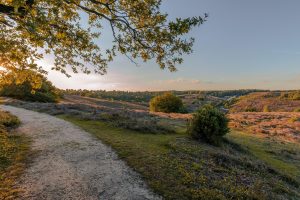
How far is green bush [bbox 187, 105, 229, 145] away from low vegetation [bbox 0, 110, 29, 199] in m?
9.57

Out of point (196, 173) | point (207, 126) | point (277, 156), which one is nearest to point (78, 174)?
point (196, 173)

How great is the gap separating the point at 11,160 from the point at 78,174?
3.35m

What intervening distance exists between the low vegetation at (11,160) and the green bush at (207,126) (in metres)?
9.57

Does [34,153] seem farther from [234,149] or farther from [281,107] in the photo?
[281,107]

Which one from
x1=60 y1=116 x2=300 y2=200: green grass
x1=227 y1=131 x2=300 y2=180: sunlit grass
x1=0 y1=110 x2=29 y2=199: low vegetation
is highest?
x1=0 y1=110 x2=29 y2=199: low vegetation

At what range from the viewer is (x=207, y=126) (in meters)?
15.6

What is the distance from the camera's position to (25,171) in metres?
8.53

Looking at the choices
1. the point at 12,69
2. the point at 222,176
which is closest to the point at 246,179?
the point at 222,176

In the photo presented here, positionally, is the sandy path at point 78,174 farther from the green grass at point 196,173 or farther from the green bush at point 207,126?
the green bush at point 207,126

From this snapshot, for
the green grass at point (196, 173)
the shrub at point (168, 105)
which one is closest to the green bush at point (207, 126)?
the green grass at point (196, 173)

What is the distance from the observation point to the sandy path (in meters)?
6.88

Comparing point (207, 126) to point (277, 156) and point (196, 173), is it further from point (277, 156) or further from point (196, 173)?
point (196, 173)

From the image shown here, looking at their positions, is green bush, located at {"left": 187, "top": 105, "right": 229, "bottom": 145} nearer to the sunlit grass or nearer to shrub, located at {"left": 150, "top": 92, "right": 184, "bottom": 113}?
the sunlit grass

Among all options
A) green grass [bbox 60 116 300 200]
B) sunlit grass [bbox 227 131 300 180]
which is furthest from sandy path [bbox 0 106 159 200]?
sunlit grass [bbox 227 131 300 180]
